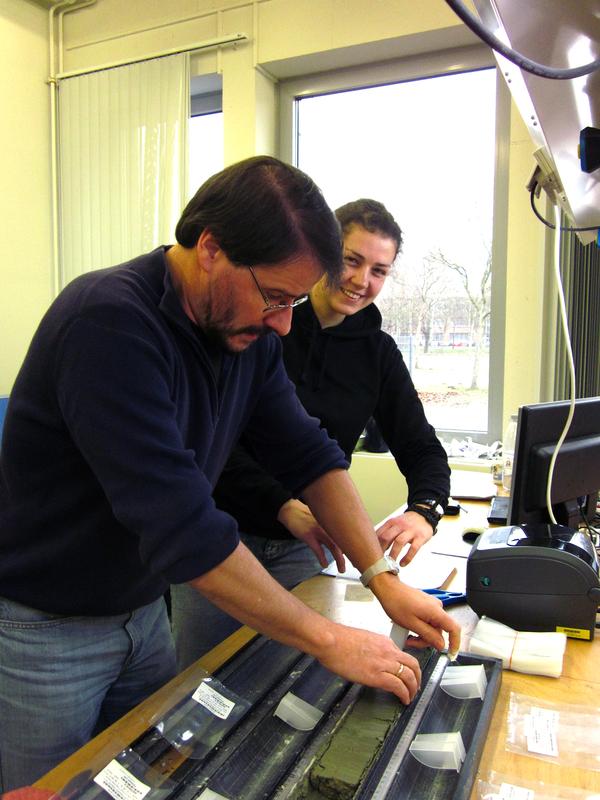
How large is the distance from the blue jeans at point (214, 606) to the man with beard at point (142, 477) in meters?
0.32

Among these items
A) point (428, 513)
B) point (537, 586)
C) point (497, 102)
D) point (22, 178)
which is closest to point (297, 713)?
point (537, 586)

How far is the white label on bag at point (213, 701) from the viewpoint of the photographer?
0.82 m

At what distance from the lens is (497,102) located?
2945 mm

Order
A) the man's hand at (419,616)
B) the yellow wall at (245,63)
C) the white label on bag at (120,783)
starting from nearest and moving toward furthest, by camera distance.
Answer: the white label on bag at (120,783)
the man's hand at (419,616)
the yellow wall at (245,63)

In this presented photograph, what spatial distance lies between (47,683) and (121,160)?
2.99m

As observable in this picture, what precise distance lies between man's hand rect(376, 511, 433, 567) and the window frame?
5.71 feet

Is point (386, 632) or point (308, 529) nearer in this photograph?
point (386, 632)

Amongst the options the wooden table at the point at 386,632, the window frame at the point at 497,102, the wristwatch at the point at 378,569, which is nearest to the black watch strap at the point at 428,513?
the wooden table at the point at 386,632

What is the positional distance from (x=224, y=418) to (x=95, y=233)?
2.72m

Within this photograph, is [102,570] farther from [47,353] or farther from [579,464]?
[579,464]

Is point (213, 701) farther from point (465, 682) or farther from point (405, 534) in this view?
point (405, 534)

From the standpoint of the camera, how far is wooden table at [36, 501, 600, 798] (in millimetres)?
759

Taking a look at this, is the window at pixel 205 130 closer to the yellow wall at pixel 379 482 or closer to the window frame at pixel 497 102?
the window frame at pixel 497 102

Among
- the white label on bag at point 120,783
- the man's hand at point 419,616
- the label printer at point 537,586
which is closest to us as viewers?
the white label on bag at point 120,783
